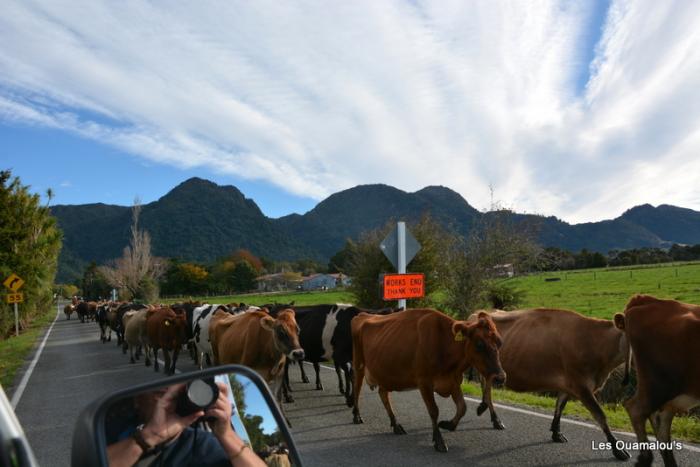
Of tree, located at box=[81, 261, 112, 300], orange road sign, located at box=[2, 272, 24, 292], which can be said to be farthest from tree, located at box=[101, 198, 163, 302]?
orange road sign, located at box=[2, 272, 24, 292]

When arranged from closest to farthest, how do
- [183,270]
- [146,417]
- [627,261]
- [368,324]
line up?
[146,417] < [368,324] < [627,261] < [183,270]

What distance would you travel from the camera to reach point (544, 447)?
5.54 metres

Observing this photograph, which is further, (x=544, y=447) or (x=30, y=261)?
(x=30, y=261)

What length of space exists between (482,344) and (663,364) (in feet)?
5.92

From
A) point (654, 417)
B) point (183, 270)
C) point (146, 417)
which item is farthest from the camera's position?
point (183, 270)

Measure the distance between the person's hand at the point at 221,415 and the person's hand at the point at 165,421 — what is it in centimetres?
5

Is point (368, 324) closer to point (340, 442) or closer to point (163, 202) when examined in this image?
point (340, 442)

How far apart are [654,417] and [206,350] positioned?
9416 millimetres

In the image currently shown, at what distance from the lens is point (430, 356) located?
6234 millimetres

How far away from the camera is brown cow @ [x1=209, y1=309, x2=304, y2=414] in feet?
23.8

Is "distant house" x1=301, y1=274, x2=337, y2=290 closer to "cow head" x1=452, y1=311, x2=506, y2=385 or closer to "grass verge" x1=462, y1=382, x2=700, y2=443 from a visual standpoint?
"grass verge" x1=462, y1=382, x2=700, y2=443

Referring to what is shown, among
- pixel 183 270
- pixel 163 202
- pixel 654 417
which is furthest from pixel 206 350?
pixel 163 202

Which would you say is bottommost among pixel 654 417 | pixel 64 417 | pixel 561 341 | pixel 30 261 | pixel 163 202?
pixel 64 417

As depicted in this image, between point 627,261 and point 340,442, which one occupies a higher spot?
point 627,261
